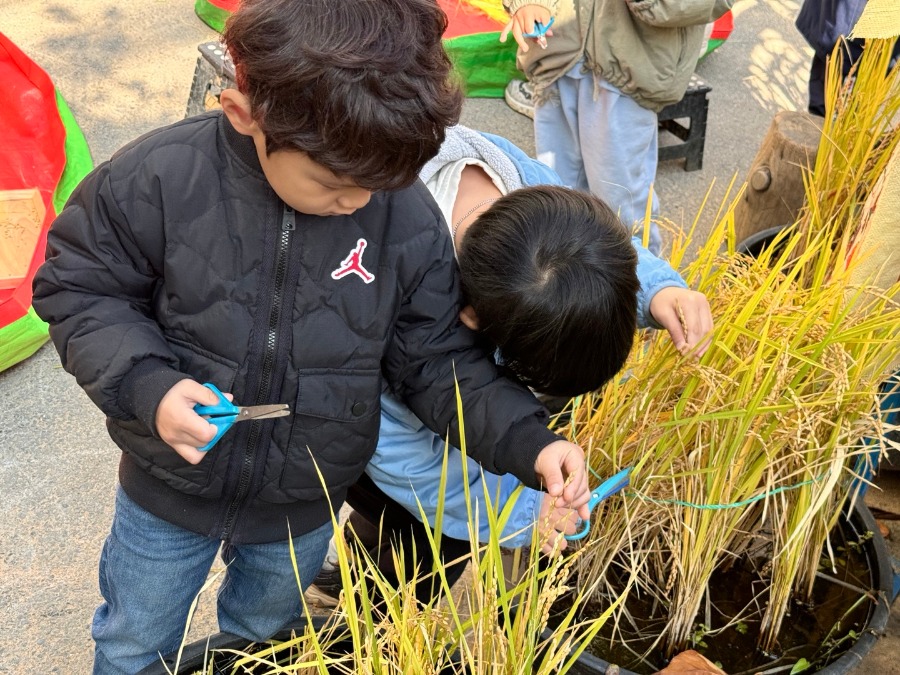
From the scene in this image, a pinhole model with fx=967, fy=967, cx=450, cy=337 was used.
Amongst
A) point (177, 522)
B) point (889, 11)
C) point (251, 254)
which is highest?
point (889, 11)

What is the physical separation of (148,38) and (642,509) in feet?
9.64

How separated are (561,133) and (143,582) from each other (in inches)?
76.6

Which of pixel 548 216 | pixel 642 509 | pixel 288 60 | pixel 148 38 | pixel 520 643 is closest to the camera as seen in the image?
pixel 288 60

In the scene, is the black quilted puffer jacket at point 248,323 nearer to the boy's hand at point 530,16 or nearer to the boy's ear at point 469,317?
the boy's ear at point 469,317

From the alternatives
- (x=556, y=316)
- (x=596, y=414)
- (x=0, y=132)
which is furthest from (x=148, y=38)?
(x=556, y=316)

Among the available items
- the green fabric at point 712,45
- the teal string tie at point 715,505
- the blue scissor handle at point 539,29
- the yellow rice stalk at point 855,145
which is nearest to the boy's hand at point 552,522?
the teal string tie at point 715,505

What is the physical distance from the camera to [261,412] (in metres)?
1.17

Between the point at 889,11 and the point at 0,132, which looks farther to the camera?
the point at 0,132

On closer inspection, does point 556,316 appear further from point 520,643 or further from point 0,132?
point 0,132

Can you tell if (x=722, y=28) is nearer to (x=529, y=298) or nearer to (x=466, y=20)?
(x=466, y=20)

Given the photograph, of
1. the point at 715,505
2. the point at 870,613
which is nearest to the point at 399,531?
the point at 715,505

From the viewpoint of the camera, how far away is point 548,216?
1.28 metres

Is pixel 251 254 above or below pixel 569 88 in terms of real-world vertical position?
above

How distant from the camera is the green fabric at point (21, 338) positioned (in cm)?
226
